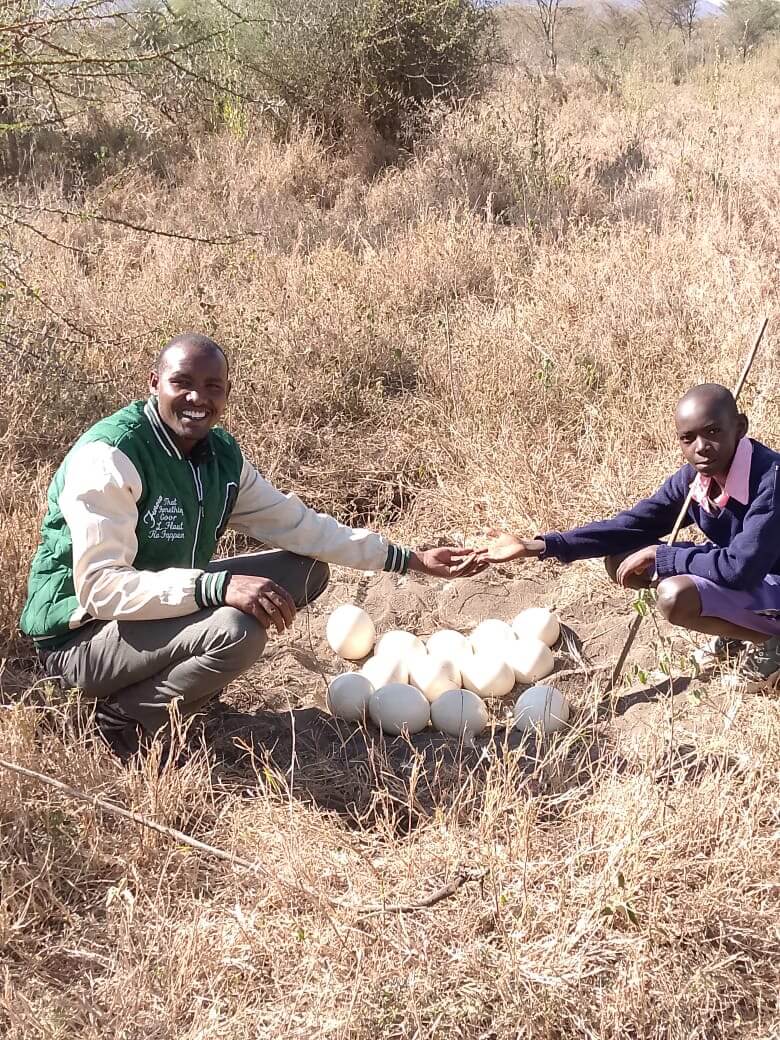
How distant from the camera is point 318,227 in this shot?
777 cm

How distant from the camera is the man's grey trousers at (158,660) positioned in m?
2.97

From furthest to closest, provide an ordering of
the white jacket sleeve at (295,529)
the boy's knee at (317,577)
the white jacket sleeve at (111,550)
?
the boy's knee at (317,577)
the white jacket sleeve at (295,529)
the white jacket sleeve at (111,550)

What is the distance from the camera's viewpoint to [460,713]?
3475 millimetres

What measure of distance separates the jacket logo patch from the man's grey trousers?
0.91 feet

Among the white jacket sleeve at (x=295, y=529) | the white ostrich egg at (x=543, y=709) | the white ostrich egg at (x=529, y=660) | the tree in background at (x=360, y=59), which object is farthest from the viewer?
the tree in background at (x=360, y=59)

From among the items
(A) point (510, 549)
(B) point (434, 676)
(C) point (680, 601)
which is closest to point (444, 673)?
(B) point (434, 676)

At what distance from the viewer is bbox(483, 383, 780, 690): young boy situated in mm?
3318

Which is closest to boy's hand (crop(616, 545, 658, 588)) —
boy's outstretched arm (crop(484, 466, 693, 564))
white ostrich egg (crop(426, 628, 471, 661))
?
boy's outstretched arm (crop(484, 466, 693, 564))

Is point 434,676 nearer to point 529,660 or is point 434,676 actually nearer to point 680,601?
point 529,660

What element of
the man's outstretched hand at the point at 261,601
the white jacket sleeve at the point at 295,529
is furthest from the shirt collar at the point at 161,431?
the man's outstretched hand at the point at 261,601

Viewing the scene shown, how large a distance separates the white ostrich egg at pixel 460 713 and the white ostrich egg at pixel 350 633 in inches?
22.2

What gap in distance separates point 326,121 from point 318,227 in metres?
2.24

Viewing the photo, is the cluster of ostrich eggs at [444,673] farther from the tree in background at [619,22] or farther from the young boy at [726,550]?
the tree in background at [619,22]

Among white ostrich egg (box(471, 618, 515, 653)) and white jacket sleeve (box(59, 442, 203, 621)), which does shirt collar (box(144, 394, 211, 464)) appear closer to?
white jacket sleeve (box(59, 442, 203, 621))
